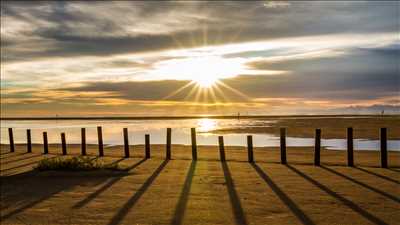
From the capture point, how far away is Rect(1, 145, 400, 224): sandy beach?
8.91 meters

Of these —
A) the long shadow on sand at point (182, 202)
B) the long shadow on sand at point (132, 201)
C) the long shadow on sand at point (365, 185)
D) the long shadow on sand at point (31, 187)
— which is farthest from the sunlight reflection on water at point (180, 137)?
the long shadow on sand at point (31, 187)

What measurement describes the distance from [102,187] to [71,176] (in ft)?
7.65

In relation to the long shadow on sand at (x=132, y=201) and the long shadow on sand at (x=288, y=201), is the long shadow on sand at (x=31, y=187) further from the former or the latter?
the long shadow on sand at (x=288, y=201)

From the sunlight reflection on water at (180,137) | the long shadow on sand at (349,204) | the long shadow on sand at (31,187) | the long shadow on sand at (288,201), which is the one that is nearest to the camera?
the long shadow on sand at (349,204)

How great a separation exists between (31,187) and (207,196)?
5.20 m

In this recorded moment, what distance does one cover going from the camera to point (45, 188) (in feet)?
40.5

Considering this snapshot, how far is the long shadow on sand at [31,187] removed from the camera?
10492 millimetres

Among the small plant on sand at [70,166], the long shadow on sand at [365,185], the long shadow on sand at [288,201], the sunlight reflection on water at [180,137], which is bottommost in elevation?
the sunlight reflection on water at [180,137]

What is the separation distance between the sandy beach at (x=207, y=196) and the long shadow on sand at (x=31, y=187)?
0.02 m

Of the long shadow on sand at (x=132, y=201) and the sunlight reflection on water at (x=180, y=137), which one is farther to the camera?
the sunlight reflection on water at (x=180, y=137)

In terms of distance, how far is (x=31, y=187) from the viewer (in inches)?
494

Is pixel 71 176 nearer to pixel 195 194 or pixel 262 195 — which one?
pixel 195 194

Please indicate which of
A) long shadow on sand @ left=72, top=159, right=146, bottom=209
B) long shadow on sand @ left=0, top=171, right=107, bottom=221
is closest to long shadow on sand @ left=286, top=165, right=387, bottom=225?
long shadow on sand @ left=72, top=159, right=146, bottom=209

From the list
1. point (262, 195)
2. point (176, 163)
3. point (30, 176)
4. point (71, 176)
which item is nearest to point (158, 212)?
point (262, 195)
